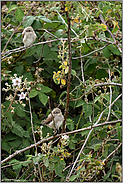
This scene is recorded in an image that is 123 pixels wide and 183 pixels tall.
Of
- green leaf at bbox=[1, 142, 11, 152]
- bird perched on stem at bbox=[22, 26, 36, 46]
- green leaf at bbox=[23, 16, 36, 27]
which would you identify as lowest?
green leaf at bbox=[1, 142, 11, 152]

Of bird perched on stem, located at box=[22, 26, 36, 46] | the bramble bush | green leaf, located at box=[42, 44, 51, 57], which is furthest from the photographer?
green leaf, located at box=[42, 44, 51, 57]

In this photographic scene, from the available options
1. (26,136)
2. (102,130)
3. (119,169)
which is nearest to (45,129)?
(26,136)

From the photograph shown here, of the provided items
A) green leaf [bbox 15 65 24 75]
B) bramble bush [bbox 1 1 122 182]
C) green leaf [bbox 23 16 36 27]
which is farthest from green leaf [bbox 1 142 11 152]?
green leaf [bbox 23 16 36 27]

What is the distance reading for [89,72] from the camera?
7.54 feet

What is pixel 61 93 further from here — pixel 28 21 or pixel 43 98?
pixel 28 21

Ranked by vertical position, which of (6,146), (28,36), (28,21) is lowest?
(6,146)

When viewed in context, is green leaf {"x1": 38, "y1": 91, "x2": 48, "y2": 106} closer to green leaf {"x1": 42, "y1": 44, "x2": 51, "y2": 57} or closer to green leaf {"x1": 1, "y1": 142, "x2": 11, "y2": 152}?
green leaf {"x1": 42, "y1": 44, "x2": 51, "y2": 57}

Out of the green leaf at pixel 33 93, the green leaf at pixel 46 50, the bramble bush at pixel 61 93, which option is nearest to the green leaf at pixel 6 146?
the bramble bush at pixel 61 93

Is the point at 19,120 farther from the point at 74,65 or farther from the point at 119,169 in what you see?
the point at 119,169

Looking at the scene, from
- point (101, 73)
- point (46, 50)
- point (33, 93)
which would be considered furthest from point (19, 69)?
point (101, 73)

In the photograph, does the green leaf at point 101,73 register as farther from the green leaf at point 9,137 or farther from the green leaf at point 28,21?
the green leaf at point 9,137

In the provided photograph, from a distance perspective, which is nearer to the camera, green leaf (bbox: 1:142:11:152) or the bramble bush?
the bramble bush

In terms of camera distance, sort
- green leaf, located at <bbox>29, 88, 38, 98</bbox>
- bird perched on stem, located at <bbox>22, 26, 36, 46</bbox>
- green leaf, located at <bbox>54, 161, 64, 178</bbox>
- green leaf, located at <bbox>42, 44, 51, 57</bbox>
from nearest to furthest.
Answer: green leaf, located at <bbox>54, 161, 64, 178</bbox> < green leaf, located at <bbox>29, 88, 38, 98</bbox> < bird perched on stem, located at <bbox>22, 26, 36, 46</bbox> < green leaf, located at <bbox>42, 44, 51, 57</bbox>

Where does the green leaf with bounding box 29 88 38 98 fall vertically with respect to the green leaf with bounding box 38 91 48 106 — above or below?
above
